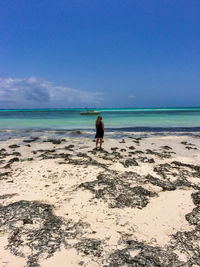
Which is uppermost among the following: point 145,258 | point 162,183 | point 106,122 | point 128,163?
point 106,122

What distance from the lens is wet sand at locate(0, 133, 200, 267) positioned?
3.64 meters

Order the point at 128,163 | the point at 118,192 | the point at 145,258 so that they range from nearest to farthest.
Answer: the point at 145,258
the point at 118,192
the point at 128,163

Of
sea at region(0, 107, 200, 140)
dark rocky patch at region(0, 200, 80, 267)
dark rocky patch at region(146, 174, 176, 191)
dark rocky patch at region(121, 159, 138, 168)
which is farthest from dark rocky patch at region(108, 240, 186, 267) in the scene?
sea at region(0, 107, 200, 140)

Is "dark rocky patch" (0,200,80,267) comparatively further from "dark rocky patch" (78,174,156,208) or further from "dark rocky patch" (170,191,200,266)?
"dark rocky patch" (170,191,200,266)

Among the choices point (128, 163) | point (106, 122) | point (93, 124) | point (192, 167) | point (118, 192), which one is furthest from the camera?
point (106, 122)

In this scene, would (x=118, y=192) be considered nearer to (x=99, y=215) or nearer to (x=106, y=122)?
(x=99, y=215)

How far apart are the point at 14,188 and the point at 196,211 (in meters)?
5.73

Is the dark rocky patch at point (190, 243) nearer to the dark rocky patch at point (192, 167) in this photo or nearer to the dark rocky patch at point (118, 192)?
the dark rocky patch at point (118, 192)

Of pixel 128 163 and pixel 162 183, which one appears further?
pixel 128 163

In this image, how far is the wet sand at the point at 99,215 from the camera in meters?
3.64

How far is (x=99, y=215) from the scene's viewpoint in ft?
16.3

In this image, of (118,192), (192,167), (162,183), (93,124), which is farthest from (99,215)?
(93,124)

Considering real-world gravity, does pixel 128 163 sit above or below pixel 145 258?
above

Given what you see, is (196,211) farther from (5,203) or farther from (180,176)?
(5,203)
